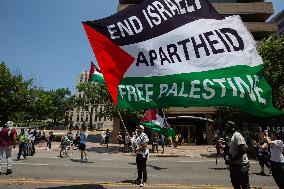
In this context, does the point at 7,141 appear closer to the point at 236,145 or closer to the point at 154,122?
the point at 236,145

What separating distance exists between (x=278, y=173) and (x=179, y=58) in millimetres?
3534

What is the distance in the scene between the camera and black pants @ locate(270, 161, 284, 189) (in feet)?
24.0

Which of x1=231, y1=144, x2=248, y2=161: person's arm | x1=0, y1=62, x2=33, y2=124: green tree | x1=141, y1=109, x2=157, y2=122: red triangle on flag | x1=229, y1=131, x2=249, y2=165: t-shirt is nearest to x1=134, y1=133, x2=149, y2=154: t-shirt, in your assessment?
x1=229, y1=131, x2=249, y2=165: t-shirt

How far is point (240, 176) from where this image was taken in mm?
6742

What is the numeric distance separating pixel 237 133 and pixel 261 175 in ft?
21.5

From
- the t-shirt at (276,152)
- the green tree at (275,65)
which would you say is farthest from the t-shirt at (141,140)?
the green tree at (275,65)

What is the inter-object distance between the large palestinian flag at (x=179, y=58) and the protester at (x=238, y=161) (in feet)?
2.68

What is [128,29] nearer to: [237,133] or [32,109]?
[237,133]

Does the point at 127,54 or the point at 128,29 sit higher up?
the point at 128,29

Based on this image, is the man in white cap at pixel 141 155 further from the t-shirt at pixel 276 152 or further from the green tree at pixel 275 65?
the green tree at pixel 275 65

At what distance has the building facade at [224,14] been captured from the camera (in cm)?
4138

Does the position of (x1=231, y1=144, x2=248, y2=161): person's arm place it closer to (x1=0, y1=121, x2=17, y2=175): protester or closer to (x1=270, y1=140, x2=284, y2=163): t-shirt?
(x1=270, y1=140, x2=284, y2=163): t-shirt

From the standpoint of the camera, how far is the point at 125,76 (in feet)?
23.4

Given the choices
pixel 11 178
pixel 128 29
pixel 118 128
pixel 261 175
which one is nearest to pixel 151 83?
pixel 128 29
